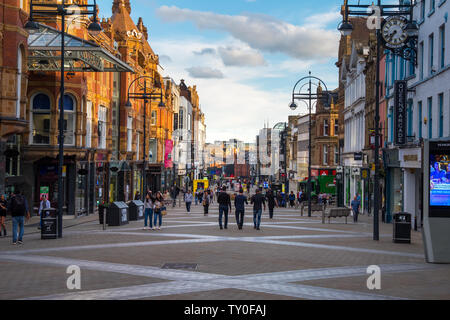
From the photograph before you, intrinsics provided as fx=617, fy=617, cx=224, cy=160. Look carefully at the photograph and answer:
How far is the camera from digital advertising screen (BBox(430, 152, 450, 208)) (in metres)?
15.7

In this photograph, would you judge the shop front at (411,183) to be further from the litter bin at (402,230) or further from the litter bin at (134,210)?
the litter bin at (134,210)

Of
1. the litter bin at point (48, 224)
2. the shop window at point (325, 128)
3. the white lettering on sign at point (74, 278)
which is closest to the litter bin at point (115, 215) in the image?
the litter bin at point (48, 224)

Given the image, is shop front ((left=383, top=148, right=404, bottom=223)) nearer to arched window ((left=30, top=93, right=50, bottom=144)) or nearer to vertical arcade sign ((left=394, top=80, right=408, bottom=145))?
vertical arcade sign ((left=394, top=80, right=408, bottom=145))

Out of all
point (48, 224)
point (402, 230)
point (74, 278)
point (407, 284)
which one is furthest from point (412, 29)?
point (74, 278)

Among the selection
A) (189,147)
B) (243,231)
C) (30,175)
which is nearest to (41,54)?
(30,175)

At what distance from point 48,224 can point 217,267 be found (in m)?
9.10

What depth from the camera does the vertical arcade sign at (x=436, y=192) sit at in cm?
1573

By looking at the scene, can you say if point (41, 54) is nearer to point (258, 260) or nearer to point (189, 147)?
point (258, 260)

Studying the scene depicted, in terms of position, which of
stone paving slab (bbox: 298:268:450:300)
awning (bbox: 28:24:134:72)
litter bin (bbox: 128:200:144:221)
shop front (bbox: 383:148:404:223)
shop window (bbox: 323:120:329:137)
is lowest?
litter bin (bbox: 128:200:144:221)

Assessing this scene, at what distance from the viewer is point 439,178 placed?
15.8m

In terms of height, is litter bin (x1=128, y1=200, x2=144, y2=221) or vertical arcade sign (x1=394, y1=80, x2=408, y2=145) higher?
vertical arcade sign (x1=394, y1=80, x2=408, y2=145)

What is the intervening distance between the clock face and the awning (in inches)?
554

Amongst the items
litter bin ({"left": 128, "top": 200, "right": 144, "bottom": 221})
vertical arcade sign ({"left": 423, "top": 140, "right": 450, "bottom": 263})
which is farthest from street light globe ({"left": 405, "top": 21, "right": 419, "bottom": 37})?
litter bin ({"left": 128, "top": 200, "right": 144, "bottom": 221})
